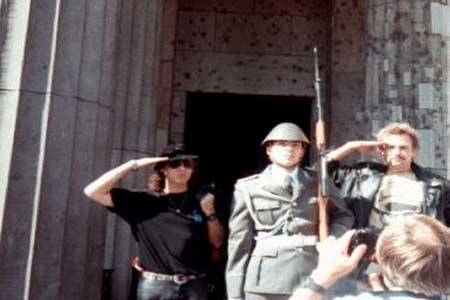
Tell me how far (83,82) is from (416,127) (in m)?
3.33

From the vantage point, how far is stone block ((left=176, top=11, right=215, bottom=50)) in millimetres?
8766

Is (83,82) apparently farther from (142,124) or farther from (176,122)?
(176,122)

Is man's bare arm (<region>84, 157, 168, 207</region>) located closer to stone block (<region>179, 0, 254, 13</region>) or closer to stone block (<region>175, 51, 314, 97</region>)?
stone block (<region>175, 51, 314, 97</region>)

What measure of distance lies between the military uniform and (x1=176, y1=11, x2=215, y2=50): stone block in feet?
16.1

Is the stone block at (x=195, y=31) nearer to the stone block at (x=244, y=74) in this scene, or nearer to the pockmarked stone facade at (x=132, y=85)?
the pockmarked stone facade at (x=132, y=85)

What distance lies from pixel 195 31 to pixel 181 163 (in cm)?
478

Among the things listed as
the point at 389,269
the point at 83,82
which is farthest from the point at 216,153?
the point at 389,269

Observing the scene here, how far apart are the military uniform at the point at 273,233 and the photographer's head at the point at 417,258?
187 centimetres

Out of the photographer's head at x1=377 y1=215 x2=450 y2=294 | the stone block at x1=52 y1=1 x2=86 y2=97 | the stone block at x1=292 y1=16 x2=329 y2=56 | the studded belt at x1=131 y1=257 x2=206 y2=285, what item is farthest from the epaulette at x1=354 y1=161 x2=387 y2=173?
the stone block at x1=292 y1=16 x2=329 y2=56

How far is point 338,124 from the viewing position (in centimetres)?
825

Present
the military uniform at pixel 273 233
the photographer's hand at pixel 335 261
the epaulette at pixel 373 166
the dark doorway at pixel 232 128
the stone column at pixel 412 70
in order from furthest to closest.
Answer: the dark doorway at pixel 232 128, the stone column at pixel 412 70, the epaulette at pixel 373 166, the military uniform at pixel 273 233, the photographer's hand at pixel 335 261

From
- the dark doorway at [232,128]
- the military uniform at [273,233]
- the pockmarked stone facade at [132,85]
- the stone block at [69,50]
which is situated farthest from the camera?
the dark doorway at [232,128]

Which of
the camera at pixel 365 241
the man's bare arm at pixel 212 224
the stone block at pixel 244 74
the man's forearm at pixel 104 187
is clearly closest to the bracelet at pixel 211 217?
the man's bare arm at pixel 212 224

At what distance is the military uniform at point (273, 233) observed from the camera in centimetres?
387
